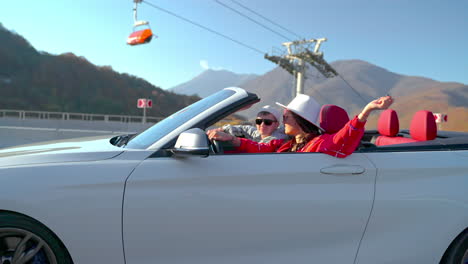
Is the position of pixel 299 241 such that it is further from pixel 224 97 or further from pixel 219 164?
pixel 224 97

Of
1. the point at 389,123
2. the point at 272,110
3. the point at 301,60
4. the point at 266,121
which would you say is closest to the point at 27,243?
the point at 266,121

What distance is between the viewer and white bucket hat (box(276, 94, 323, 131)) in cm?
244

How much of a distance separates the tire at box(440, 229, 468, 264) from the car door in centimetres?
66

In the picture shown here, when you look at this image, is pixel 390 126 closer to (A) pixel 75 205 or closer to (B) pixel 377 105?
(B) pixel 377 105

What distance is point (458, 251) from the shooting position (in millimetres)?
2117

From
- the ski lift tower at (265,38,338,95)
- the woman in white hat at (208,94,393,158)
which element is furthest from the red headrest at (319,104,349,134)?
the ski lift tower at (265,38,338,95)

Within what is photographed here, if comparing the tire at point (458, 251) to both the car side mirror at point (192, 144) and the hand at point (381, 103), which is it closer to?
the hand at point (381, 103)

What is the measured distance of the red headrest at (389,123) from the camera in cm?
300

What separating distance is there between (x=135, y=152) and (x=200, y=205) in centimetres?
51

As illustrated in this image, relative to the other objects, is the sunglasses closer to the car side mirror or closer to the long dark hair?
the long dark hair

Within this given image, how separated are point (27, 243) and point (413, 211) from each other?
223 centimetres

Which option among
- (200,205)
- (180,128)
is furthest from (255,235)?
(180,128)

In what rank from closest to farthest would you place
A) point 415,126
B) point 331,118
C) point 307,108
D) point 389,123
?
point 307,108
point 331,118
point 415,126
point 389,123

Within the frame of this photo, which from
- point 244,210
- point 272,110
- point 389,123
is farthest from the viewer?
point 272,110
